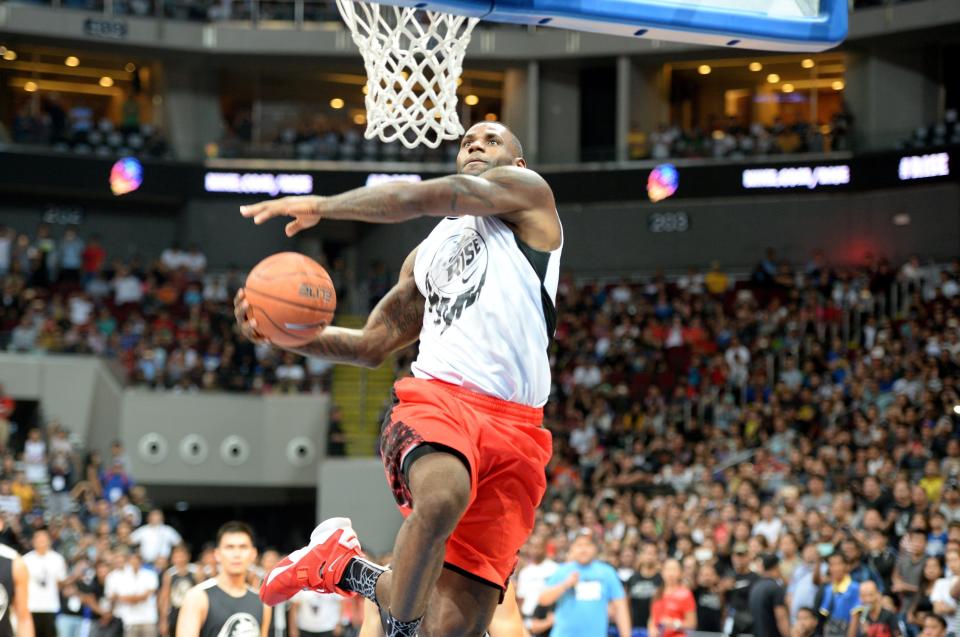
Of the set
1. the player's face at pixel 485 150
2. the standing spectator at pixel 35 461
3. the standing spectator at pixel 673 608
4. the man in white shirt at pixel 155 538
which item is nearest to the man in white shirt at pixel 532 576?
the standing spectator at pixel 673 608

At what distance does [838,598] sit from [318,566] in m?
7.31

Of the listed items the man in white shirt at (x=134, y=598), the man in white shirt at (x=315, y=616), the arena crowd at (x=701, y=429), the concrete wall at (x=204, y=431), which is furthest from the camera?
the concrete wall at (x=204, y=431)

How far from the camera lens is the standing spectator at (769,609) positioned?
1130 centimetres

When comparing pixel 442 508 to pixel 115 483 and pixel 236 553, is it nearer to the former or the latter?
pixel 236 553

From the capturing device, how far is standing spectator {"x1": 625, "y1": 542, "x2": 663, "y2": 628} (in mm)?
12633

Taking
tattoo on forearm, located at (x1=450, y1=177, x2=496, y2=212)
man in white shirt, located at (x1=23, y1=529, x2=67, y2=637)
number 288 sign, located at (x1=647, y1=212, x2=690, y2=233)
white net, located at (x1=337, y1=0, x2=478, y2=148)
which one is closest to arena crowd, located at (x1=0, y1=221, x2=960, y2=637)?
man in white shirt, located at (x1=23, y1=529, x2=67, y2=637)

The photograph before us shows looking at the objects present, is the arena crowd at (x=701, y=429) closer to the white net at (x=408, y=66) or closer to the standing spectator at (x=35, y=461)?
the standing spectator at (x=35, y=461)

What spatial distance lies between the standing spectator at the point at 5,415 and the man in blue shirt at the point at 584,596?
11688mm

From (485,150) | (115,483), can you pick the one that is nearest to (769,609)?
(485,150)

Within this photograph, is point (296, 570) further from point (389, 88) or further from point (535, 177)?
point (389, 88)

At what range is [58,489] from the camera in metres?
19.4

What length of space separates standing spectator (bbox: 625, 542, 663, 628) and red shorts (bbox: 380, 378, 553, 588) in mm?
8037

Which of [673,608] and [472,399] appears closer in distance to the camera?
[472,399]

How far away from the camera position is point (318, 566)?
17.3 feet
